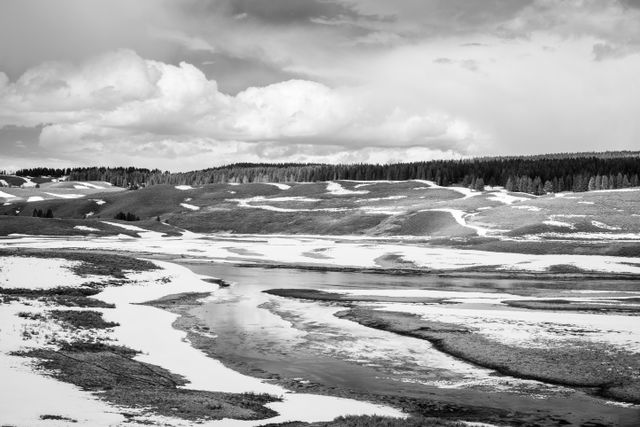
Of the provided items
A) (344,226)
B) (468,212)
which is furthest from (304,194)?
(468,212)

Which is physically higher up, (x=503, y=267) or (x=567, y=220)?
(x=567, y=220)

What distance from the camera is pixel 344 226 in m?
140

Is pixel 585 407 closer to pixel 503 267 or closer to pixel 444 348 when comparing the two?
pixel 444 348

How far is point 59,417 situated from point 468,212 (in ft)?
411

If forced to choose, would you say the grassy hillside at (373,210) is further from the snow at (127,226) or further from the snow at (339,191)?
the snow at (127,226)

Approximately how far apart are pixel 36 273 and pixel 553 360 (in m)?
37.6

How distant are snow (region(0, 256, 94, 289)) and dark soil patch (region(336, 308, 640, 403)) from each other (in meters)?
25.1

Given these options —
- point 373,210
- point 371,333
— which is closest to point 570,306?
point 371,333

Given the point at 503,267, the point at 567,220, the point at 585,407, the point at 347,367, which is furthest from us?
the point at 567,220

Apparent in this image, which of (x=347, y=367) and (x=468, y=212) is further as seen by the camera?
(x=468, y=212)

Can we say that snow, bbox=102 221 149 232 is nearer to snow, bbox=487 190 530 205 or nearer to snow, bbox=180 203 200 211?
snow, bbox=180 203 200 211

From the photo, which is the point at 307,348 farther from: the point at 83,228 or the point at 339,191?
the point at 339,191

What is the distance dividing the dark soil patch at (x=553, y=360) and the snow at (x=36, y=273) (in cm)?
2511

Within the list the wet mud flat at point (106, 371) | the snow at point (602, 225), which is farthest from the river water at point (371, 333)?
the snow at point (602, 225)
